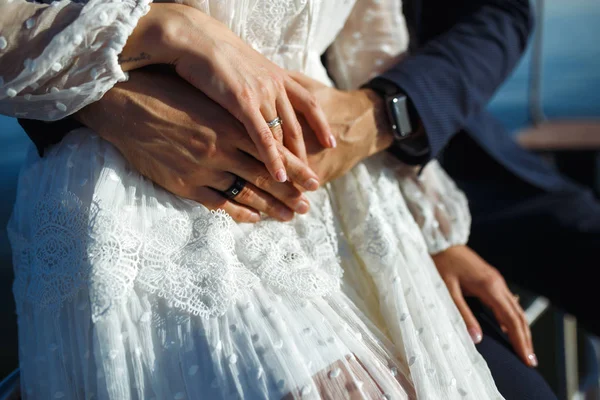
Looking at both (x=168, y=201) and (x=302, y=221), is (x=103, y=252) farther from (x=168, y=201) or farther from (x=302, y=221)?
(x=302, y=221)

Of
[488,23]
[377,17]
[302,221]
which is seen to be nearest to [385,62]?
[377,17]

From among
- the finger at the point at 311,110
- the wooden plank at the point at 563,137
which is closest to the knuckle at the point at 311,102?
the finger at the point at 311,110

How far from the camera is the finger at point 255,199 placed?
779 millimetres

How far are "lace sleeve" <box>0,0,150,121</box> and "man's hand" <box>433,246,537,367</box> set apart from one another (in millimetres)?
690

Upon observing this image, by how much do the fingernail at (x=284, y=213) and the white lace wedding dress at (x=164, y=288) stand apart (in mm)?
15

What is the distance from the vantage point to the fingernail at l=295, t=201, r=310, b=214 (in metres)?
0.84

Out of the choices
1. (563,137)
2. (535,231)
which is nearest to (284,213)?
(535,231)

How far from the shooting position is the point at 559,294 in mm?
1443

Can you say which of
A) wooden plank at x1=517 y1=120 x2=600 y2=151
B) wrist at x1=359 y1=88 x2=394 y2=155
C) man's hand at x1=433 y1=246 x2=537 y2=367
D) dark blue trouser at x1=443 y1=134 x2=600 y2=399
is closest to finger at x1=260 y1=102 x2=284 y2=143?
wrist at x1=359 y1=88 x2=394 y2=155

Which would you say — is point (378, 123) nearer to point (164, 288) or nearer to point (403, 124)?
point (403, 124)

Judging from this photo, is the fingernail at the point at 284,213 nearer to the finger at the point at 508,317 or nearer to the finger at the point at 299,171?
the finger at the point at 299,171

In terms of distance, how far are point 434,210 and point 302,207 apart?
1.10ft

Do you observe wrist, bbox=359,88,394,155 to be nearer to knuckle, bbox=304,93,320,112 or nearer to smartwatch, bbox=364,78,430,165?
smartwatch, bbox=364,78,430,165

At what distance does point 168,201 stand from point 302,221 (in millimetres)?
223
